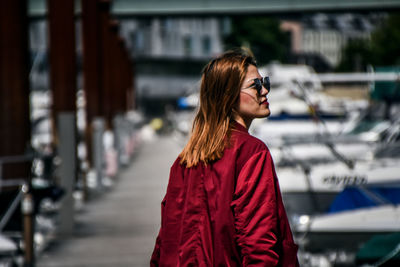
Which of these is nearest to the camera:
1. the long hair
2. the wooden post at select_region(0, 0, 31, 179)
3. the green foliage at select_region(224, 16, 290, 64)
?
the long hair

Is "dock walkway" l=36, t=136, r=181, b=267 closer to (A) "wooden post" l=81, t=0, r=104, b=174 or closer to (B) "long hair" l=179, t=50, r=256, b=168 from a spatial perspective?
(A) "wooden post" l=81, t=0, r=104, b=174

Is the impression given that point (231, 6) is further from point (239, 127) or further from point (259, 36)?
point (259, 36)

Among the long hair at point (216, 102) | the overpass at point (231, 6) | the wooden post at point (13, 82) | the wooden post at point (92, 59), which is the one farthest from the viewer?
the overpass at point (231, 6)

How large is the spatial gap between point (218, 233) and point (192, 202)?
0.57ft

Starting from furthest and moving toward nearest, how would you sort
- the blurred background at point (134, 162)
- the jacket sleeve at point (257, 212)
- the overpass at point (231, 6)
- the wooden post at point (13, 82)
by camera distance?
the overpass at point (231, 6), the wooden post at point (13, 82), the blurred background at point (134, 162), the jacket sleeve at point (257, 212)

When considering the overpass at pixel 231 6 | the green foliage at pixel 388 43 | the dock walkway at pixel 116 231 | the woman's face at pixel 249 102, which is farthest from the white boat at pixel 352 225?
the green foliage at pixel 388 43

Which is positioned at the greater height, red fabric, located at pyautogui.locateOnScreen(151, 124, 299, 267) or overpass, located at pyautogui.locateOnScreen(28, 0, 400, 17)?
red fabric, located at pyautogui.locateOnScreen(151, 124, 299, 267)

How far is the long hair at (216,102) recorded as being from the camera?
11.6 ft

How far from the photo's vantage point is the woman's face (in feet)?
11.9

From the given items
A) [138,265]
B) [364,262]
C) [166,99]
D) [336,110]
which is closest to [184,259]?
[364,262]

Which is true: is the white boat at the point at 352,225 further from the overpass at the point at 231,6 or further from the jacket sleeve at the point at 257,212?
the overpass at the point at 231,6

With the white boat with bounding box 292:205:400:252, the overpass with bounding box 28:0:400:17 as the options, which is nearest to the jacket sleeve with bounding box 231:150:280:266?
the white boat with bounding box 292:205:400:252

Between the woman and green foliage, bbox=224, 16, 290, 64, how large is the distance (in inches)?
3376

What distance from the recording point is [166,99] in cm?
8919
